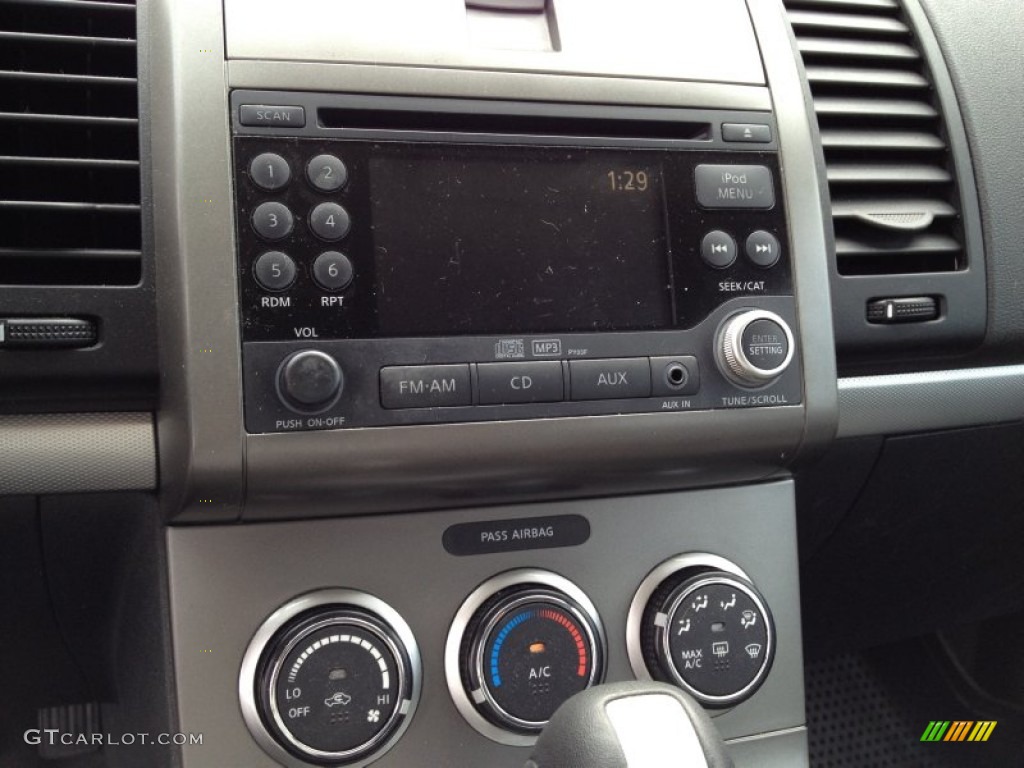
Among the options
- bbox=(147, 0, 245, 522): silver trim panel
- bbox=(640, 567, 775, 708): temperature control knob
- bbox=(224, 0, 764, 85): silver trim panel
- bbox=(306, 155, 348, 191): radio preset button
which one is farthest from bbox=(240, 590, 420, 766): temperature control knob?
bbox=(224, 0, 764, 85): silver trim panel

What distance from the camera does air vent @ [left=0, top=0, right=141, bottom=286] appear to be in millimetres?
794

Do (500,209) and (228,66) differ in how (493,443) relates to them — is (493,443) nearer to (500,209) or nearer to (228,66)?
(500,209)

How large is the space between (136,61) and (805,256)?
0.59 meters

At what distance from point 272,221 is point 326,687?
35 cm

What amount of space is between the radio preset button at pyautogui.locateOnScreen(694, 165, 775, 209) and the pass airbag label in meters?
0.30

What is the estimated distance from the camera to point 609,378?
0.81 m

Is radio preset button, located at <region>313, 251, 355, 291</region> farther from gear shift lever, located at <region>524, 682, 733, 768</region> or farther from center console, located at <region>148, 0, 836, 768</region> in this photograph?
gear shift lever, located at <region>524, 682, 733, 768</region>

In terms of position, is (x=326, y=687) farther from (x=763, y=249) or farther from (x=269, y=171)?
(x=763, y=249)

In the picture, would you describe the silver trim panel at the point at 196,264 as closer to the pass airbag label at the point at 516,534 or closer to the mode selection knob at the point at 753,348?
the pass airbag label at the point at 516,534

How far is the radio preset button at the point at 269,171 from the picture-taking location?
0.74m

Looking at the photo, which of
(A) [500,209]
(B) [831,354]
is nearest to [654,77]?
(A) [500,209]

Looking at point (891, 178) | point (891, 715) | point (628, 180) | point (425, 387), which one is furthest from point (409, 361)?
point (891, 715)

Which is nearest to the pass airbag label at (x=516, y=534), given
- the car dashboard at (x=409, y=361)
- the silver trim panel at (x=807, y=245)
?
the car dashboard at (x=409, y=361)

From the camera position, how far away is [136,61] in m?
0.83
